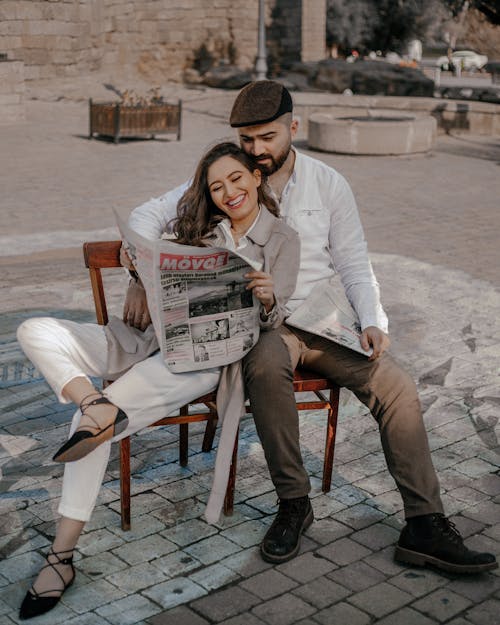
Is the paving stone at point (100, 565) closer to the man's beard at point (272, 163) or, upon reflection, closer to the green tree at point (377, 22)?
the man's beard at point (272, 163)

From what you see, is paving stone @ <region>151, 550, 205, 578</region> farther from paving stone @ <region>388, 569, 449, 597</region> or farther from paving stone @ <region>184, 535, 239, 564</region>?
A: paving stone @ <region>388, 569, 449, 597</region>

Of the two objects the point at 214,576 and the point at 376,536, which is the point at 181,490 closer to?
the point at 214,576

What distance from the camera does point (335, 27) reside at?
1630 inches

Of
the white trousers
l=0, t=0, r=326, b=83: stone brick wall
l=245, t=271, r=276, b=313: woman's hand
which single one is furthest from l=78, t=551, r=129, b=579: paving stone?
l=0, t=0, r=326, b=83: stone brick wall

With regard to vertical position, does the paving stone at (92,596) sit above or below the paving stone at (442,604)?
below

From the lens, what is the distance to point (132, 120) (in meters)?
15.6

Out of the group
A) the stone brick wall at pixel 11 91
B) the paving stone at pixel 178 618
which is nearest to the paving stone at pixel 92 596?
the paving stone at pixel 178 618

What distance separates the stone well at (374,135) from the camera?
14453mm

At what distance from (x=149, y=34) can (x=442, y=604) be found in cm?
2874

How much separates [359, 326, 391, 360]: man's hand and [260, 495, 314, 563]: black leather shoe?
1.79ft

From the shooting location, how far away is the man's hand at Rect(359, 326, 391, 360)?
350 cm

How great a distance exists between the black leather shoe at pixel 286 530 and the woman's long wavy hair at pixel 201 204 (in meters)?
0.95

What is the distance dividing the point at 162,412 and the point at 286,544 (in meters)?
0.59

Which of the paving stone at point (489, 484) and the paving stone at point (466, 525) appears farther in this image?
the paving stone at point (489, 484)
